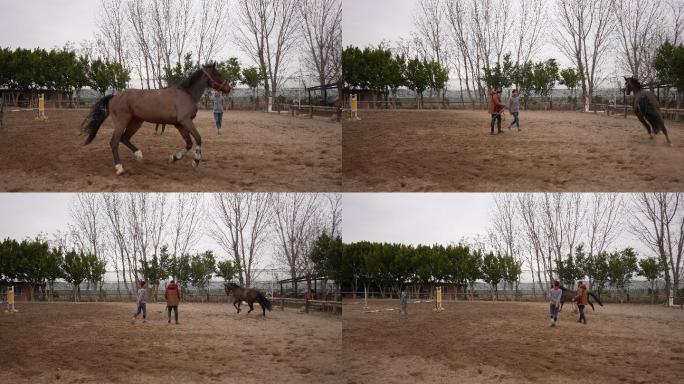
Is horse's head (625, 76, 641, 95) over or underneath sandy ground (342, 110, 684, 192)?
over

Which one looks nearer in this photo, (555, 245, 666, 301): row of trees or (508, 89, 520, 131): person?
(508, 89, 520, 131): person

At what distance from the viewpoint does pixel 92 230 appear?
5.73 meters

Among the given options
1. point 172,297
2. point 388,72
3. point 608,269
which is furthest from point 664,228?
point 172,297

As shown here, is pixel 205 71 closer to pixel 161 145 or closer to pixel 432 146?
pixel 161 145

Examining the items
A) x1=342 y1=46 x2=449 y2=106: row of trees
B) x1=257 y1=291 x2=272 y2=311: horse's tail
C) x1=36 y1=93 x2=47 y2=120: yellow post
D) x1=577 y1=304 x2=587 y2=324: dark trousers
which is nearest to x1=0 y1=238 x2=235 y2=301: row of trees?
x1=36 y1=93 x2=47 y2=120: yellow post

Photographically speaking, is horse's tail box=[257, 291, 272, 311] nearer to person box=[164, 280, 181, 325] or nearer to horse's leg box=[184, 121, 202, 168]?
person box=[164, 280, 181, 325]

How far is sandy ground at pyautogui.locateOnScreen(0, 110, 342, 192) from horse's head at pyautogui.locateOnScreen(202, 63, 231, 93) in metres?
0.29

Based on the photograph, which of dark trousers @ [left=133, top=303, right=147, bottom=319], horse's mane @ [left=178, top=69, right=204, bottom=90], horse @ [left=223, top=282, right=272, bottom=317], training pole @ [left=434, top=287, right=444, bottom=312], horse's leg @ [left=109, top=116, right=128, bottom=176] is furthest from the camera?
horse @ [left=223, top=282, right=272, bottom=317]

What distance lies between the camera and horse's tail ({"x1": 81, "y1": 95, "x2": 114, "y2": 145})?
17.3 ft

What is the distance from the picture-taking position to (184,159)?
5199 mm

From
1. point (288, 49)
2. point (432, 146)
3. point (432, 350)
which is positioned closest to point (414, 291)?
point (432, 350)

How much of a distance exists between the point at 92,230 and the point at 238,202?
1.38m

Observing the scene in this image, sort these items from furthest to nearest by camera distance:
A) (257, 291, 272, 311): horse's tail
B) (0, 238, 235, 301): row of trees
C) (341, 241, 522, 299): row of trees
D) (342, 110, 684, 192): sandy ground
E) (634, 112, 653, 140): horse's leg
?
(257, 291, 272, 311): horse's tail → (0, 238, 235, 301): row of trees → (341, 241, 522, 299): row of trees → (634, 112, 653, 140): horse's leg → (342, 110, 684, 192): sandy ground

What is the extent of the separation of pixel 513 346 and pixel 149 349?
138 inches
